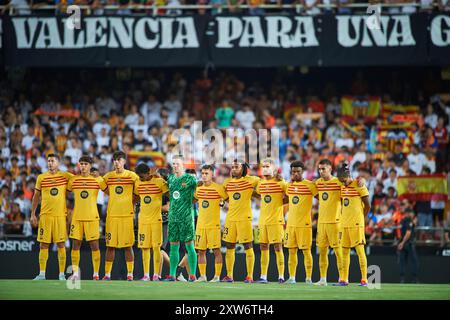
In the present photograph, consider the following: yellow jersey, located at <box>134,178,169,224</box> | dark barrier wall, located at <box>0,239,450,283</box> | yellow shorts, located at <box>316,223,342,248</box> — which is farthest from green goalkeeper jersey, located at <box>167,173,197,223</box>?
dark barrier wall, located at <box>0,239,450,283</box>

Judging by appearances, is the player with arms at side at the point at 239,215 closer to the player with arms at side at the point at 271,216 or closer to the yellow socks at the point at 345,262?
the player with arms at side at the point at 271,216

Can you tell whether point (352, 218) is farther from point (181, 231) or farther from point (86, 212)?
point (86, 212)

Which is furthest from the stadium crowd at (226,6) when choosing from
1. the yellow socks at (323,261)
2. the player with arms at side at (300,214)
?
the yellow socks at (323,261)

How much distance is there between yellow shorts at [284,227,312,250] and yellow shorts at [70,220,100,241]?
11.0 feet

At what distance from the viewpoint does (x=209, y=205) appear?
18.5 metres

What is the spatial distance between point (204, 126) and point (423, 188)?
6.10 m

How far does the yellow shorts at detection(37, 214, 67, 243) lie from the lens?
18.8m

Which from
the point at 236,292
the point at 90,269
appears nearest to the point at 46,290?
the point at 236,292

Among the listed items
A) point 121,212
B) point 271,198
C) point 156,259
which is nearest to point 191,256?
point 156,259

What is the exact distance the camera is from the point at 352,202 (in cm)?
1770

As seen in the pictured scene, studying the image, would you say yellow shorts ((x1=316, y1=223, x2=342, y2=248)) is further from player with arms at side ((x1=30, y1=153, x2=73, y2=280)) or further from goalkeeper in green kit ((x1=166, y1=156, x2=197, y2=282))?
player with arms at side ((x1=30, y1=153, x2=73, y2=280))

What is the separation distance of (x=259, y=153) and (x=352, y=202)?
905 centimetres

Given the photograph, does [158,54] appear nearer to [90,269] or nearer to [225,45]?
[225,45]

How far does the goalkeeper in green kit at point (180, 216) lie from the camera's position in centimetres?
1822
